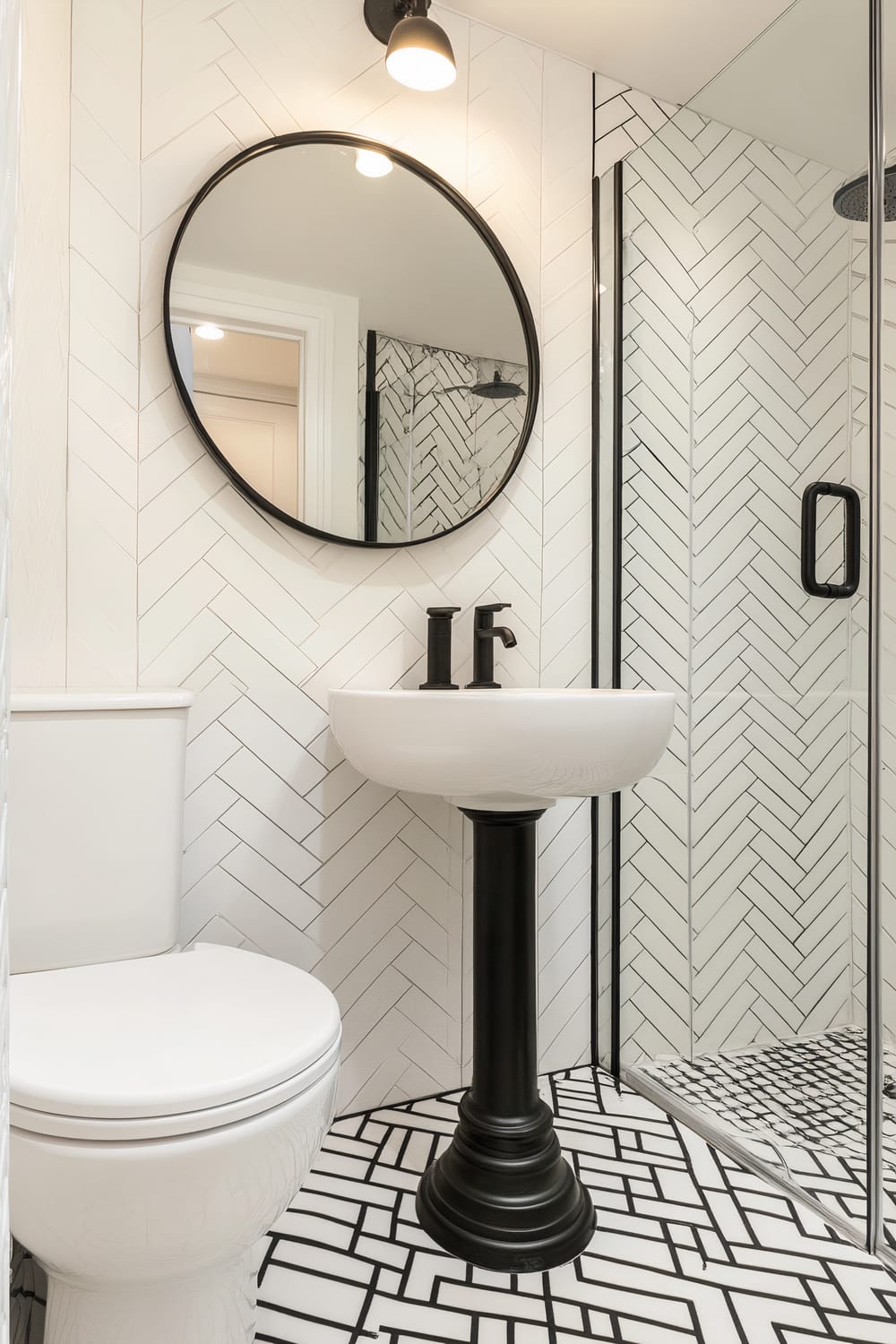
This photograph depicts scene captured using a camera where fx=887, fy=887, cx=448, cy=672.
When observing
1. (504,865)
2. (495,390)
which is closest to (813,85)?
(495,390)

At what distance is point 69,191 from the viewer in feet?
5.08

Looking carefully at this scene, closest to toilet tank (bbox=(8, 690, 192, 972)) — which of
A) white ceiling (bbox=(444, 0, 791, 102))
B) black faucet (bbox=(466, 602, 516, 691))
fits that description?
black faucet (bbox=(466, 602, 516, 691))

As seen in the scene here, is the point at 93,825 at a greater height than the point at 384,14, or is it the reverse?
the point at 384,14

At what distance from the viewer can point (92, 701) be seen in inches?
53.2

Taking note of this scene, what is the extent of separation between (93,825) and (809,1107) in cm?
130

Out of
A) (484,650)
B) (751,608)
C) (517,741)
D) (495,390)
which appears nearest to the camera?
(517,741)

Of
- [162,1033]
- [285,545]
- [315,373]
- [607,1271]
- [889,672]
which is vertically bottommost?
[607,1271]

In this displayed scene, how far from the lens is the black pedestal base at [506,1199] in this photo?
4.49ft

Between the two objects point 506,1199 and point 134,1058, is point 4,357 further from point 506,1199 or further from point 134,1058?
point 506,1199

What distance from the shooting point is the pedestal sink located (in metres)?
1.30

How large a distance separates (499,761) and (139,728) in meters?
0.57

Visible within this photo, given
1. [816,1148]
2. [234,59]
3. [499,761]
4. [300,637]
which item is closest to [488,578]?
[300,637]

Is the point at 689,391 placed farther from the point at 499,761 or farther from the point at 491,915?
the point at 491,915

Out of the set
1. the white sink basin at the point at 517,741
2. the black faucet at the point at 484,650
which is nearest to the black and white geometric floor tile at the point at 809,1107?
the white sink basin at the point at 517,741
